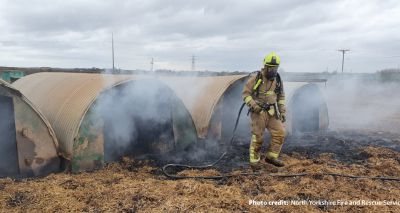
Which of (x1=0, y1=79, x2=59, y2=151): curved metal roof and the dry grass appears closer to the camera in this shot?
the dry grass

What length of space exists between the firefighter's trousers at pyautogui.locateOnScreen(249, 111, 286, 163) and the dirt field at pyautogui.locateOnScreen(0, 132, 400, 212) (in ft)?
1.12

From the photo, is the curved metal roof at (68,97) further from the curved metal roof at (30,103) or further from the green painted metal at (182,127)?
the green painted metal at (182,127)

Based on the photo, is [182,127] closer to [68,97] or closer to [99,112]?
[99,112]

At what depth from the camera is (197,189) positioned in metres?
5.13

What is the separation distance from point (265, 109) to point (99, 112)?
3.08 meters

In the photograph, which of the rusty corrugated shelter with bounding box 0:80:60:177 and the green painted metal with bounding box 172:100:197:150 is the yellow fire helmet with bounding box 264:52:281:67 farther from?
the rusty corrugated shelter with bounding box 0:80:60:177

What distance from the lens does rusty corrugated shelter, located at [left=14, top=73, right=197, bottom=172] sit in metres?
6.28

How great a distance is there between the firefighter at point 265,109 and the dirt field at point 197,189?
1.31 ft

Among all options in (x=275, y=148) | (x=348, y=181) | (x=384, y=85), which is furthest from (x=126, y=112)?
(x=384, y=85)

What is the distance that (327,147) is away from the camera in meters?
8.95

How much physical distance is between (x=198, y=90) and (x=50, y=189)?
5362 mm

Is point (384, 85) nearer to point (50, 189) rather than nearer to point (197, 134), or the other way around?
point (197, 134)

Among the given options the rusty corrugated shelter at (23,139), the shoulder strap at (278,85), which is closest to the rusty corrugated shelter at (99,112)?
the rusty corrugated shelter at (23,139)

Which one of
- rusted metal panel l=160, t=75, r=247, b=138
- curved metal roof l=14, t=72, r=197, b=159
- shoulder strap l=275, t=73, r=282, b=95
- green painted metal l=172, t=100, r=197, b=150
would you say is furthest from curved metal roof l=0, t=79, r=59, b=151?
shoulder strap l=275, t=73, r=282, b=95
